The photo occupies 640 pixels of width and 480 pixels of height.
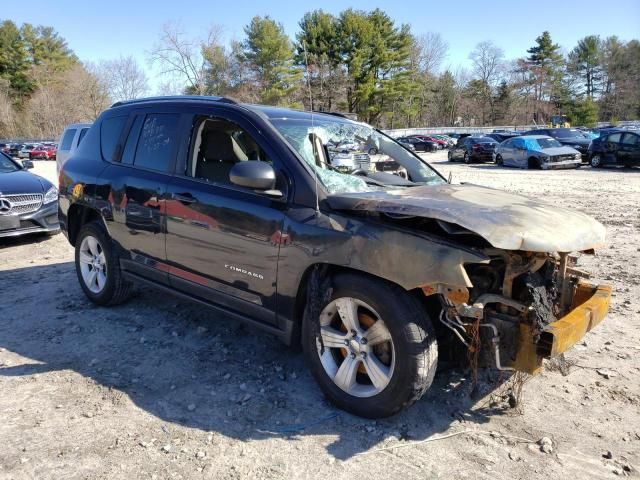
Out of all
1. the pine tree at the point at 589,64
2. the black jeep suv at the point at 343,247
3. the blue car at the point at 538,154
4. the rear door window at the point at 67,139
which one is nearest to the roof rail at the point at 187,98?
the black jeep suv at the point at 343,247

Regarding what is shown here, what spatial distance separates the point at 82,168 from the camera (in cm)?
506

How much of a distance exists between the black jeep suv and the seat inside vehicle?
0.01 m

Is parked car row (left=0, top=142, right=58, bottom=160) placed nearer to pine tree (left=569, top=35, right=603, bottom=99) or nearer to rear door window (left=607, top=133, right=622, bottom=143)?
rear door window (left=607, top=133, right=622, bottom=143)

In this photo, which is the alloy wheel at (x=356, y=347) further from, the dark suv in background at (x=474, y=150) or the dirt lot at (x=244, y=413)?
the dark suv in background at (x=474, y=150)

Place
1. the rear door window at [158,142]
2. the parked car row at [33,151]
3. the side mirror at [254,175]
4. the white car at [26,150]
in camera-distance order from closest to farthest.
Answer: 1. the side mirror at [254,175]
2. the rear door window at [158,142]
3. the white car at [26,150]
4. the parked car row at [33,151]

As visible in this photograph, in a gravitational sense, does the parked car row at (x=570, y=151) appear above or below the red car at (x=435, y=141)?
below

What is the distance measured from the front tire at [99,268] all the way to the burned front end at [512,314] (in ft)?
10.8

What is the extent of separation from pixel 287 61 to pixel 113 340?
188 feet

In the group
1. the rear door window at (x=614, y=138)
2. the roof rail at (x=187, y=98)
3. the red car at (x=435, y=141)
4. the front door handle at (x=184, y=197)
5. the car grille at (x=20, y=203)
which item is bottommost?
the car grille at (x=20, y=203)

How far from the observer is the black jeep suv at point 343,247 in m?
2.73

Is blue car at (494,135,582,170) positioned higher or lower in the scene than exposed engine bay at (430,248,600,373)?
higher

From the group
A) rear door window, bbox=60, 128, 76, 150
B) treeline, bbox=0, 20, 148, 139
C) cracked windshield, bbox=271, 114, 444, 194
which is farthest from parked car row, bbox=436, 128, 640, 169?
treeline, bbox=0, 20, 148, 139

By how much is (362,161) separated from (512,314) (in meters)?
1.81

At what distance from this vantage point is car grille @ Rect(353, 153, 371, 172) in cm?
398
